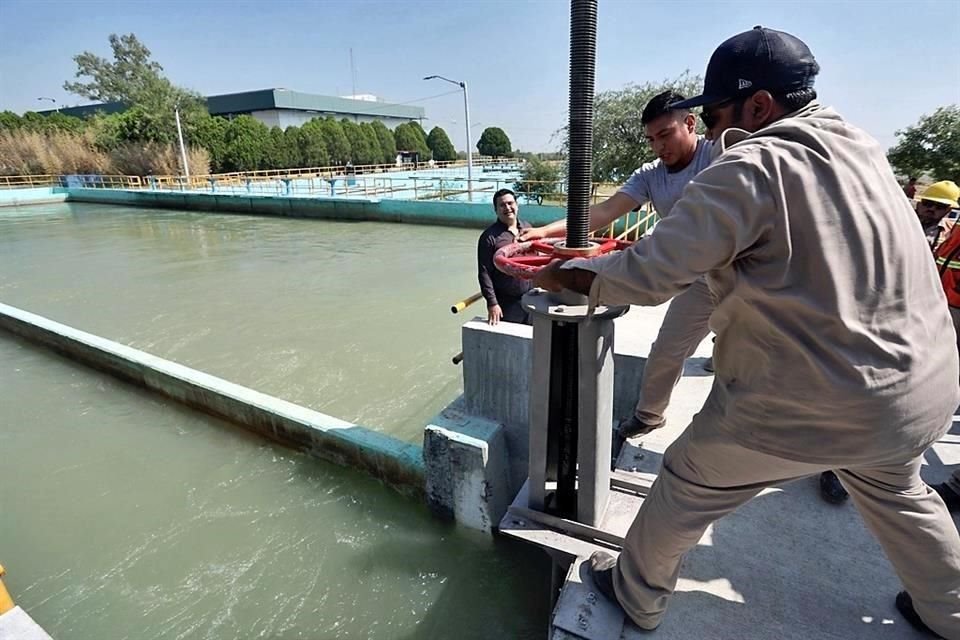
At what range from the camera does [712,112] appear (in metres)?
1.39

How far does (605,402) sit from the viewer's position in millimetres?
1918

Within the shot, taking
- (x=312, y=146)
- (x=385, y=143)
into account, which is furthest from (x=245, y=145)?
(x=385, y=143)

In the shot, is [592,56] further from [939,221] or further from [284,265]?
[284,265]

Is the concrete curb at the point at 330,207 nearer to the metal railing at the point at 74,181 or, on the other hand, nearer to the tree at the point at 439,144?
the metal railing at the point at 74,181

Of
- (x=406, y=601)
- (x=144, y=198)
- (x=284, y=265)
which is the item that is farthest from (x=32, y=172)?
(x=406, y=601)

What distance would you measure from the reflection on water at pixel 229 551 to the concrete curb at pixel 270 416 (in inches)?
4.6

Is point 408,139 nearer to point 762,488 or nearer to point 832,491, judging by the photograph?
point 832,491

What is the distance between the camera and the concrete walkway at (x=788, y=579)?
1.64 meters

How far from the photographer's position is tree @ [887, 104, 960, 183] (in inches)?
540

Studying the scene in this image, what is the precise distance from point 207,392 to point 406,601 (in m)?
2.53

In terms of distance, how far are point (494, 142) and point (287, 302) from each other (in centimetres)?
4612

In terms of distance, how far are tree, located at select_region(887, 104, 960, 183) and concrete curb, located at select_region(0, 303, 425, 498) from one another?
16.4 metres

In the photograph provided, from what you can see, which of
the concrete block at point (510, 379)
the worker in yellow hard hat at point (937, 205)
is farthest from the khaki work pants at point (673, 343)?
the worker in yellow hard hat at point (937, 205)

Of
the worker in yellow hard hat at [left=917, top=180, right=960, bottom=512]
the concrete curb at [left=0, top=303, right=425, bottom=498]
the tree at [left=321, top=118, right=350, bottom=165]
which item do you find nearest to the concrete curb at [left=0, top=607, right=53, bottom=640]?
the concrete curb at [left=0, top=303, right=425, bottom=498]
